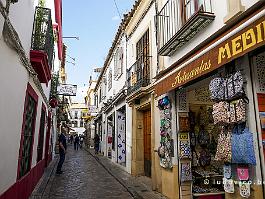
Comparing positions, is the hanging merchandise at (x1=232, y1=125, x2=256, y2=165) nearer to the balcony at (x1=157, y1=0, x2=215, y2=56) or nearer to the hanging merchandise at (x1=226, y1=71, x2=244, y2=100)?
the hanging merchandise at (x1=226, y1=71, x2=244, y2=100)

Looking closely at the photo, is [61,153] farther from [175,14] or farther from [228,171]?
[228,171]

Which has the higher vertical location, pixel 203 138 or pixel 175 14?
pixel 175 14

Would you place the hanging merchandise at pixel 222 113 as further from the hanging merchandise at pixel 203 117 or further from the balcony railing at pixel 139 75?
the balcony railing at pixel 139 75

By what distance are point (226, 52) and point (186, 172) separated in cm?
347

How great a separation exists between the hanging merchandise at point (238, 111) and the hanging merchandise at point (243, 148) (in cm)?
16

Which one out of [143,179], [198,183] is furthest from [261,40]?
[143,179]

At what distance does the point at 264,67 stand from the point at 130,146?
793 centimetres

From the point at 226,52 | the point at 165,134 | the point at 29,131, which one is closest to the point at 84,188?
the point at 29,131

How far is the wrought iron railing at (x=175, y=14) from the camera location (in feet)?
18.8

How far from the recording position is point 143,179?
32.2 feet

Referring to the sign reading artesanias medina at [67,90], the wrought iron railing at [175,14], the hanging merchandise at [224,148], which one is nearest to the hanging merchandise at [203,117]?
the wrought iron railing at [175,14]

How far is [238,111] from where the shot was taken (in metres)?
4.04

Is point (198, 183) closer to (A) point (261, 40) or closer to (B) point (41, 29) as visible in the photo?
(A) point (261, 40)

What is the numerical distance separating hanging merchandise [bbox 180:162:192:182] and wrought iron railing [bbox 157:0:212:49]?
10.8 feet
